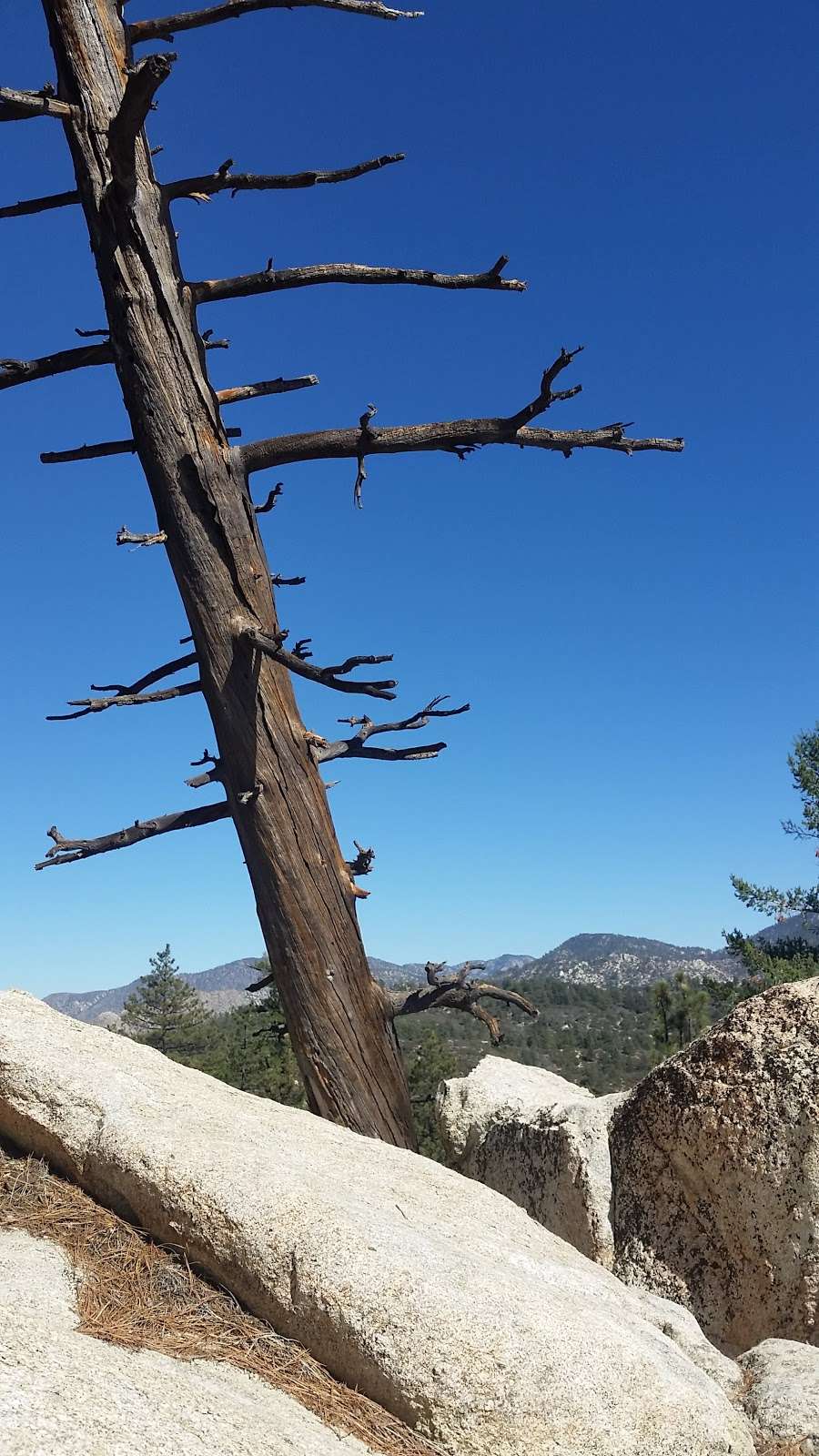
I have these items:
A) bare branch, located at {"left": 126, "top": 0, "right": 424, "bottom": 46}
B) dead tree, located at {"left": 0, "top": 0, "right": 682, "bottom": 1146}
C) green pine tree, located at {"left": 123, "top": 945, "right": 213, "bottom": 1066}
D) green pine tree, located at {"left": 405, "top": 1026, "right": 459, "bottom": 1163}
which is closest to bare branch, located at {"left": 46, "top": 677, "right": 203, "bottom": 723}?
dead tree, located at {"left": 0, "top": 0, "right": 682, "bottom": 1146}

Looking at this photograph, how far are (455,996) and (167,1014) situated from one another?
42.4 metres

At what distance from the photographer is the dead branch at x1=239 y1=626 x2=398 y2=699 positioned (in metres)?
4.79

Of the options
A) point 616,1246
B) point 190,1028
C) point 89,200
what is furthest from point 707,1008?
point 89,200

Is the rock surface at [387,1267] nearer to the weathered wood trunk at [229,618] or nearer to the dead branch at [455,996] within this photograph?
the weathered wood trunk at [229,618]

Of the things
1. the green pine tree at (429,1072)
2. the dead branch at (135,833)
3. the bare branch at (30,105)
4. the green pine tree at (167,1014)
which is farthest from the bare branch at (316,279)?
the green pine tree at (167,1014)

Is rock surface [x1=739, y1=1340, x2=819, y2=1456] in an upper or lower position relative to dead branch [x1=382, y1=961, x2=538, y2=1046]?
lower

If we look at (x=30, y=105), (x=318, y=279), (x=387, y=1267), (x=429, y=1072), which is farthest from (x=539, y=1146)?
(x=429, y=1072)

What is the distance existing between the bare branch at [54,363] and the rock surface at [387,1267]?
331 centimetres

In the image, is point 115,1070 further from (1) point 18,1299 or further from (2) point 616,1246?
(2) point 616,1246

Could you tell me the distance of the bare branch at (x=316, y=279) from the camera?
5188 millimetres

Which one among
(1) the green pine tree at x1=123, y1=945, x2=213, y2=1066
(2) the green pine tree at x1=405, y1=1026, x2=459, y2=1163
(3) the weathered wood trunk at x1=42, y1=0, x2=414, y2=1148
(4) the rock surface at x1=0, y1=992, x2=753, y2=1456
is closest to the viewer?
(4) the rock surface at x1=0, y1=992, x2=753, y2=1456

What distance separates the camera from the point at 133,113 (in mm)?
4539

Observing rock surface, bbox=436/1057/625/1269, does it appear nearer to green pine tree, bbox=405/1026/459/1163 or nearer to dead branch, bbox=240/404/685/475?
dead branch, bbox=240/404/685/475

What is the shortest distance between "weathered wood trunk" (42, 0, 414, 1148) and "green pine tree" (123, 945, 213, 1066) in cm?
4049
